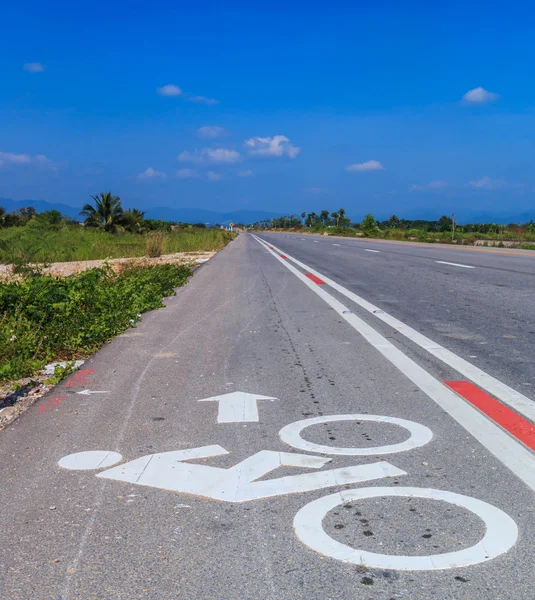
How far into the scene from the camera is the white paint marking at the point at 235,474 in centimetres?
280

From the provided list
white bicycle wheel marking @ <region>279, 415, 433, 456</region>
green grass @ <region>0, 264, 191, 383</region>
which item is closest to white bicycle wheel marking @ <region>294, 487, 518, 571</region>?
white bicycle wheel marking @ <region>279, 415, 433, 456</region>

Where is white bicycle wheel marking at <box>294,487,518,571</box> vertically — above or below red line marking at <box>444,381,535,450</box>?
below

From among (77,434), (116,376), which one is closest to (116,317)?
(116,376)

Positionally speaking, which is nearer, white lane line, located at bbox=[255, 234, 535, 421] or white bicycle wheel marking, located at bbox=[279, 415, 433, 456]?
white bicycle wheel marking, located at bbox=[279, 415, 433, 456]

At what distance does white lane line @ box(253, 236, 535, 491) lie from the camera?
300 cm

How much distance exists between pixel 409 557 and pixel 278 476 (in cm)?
87

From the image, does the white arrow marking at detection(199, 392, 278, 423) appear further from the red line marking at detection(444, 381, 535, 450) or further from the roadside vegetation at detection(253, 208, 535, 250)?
the roadside vegetation at detection(253, 208, 535, 250)

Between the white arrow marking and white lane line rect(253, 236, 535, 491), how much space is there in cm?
114

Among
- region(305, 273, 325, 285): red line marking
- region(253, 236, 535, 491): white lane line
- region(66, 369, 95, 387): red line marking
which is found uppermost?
region(305, 273, 325, 285): red line marking

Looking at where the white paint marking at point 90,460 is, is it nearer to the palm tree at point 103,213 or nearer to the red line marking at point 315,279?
the red line marking at point 315,279

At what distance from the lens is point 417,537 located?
7.70 ft

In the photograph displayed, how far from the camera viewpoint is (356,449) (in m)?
3.26

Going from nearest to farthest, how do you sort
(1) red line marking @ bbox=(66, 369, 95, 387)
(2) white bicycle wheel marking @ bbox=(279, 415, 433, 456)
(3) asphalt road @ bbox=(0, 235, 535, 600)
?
(3) asphalt road @ bbox=(0, 235, 535, 600) → (2) white bicycle wheel marking @ bbox=(279, 415, 433, 456) → (1) red line marking @ bbox=(66, 369, 95, 387)

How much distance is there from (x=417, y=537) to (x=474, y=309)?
615 centimetres
